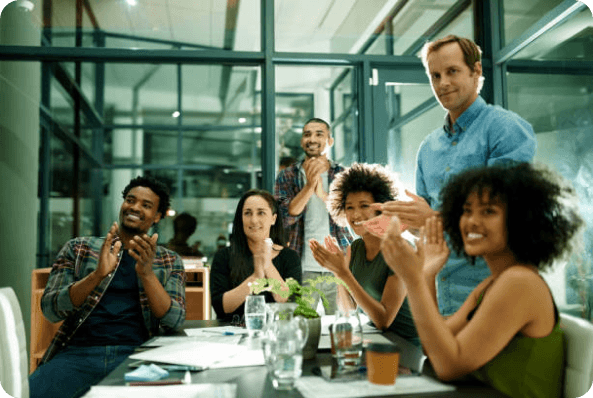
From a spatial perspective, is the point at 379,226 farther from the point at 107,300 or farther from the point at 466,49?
the point at 107,300

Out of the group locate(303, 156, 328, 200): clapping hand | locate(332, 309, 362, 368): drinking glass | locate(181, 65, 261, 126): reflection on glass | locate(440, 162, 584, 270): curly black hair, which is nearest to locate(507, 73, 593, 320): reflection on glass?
locate(303, 156, 328, 200): clapping hand

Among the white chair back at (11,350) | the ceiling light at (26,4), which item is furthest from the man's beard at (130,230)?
the ceiling light at (26,4)

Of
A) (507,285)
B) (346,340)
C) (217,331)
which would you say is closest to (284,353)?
(346,340)

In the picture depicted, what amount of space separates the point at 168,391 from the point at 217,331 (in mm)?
754

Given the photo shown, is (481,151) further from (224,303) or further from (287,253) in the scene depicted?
(224,303)

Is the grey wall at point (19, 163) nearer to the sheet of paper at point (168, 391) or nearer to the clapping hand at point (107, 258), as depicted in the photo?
the clapping hand at point (107, 258)

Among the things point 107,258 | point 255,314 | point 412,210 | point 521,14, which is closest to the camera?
point 412,210

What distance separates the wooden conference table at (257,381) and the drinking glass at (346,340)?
72 millimetres

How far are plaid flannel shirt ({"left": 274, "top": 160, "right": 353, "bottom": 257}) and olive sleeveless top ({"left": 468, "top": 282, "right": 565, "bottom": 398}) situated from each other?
207cm

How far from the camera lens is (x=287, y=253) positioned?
2500 millimetres

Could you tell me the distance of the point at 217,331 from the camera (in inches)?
73.5

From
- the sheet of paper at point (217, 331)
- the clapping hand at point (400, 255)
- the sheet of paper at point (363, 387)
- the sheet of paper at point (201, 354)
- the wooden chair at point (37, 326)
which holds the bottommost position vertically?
the wooden chair at point (37, 326)

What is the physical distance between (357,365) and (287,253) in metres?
1.24

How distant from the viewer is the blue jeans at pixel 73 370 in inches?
71.5
